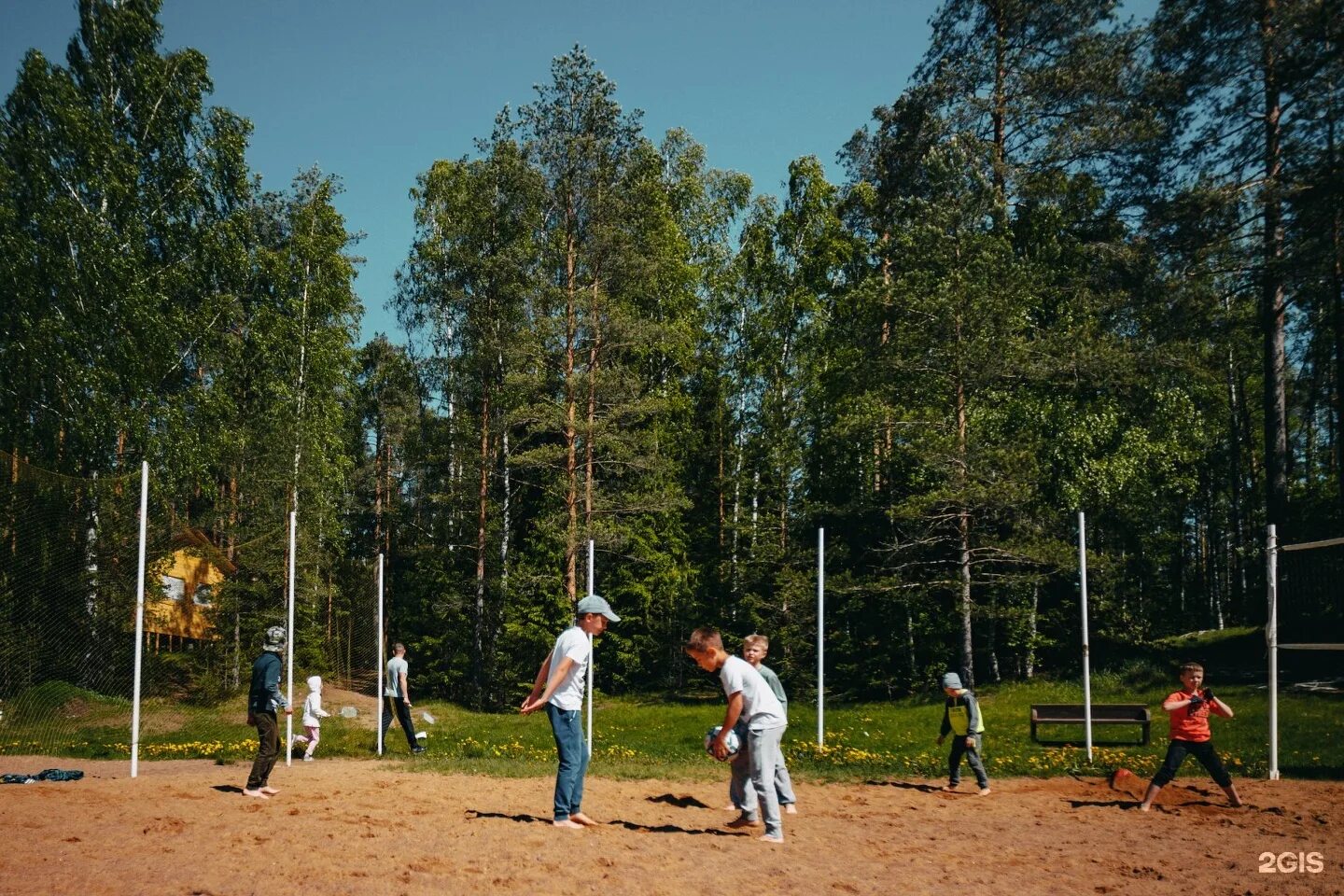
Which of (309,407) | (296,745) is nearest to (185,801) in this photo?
(296,745)

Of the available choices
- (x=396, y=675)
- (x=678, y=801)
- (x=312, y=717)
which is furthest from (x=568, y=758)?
(x=312, y=717)

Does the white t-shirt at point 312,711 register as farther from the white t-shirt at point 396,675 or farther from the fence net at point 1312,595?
the fence net at point 1312,595

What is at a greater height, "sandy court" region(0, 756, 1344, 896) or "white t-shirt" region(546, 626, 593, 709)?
"white t-shirt" region(546, 626, 593, 709)

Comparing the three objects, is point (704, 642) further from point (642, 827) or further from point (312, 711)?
point (312, 711)

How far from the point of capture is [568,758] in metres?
9.25

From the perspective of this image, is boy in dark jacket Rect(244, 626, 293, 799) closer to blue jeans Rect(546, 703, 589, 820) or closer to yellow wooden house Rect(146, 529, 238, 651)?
blue jeans Rect(546, 703, 589, 820)

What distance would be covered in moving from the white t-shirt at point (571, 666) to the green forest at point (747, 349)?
34.7 ft

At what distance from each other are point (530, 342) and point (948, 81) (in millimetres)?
13538

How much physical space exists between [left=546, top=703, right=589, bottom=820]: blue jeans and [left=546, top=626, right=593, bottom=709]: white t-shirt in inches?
3.1

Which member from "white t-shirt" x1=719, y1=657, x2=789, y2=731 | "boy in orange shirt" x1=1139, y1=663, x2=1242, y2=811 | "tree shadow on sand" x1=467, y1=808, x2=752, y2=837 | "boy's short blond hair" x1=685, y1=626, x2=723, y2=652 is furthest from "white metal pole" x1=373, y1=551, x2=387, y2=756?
"boy in orange shirt" x1=1139, y1=663, x2=1242, y2=811

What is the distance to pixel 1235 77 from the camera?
24516mm

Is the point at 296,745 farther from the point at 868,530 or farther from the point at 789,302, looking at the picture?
the point at 789,302

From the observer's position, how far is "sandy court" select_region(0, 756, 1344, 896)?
7.57 metres

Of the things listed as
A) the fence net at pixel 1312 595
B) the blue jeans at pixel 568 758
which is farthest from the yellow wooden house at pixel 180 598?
the fence net at pixel 1312 595
